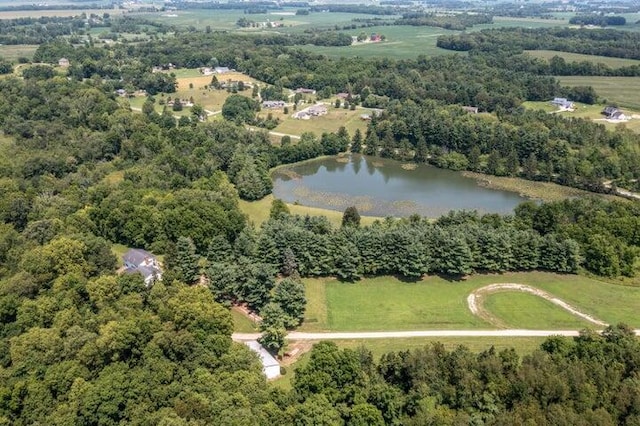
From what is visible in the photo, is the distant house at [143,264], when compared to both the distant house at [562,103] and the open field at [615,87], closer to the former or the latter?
the distant house at [562,103]

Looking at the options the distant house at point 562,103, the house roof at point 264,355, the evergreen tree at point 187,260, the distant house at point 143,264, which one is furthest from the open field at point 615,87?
the distant house at point 143,264

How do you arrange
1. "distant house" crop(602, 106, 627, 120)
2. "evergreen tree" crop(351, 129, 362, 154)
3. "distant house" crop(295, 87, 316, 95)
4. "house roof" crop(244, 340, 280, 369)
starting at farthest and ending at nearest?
1. "distant house" crop(295, 87, 316, 95)
2. "distant house" crop(602, 106, 627, 120)
3. "evergreen tree" crop(351, 129, 362, 154)
4. "house roof" crop(244, 340, 280, 369)

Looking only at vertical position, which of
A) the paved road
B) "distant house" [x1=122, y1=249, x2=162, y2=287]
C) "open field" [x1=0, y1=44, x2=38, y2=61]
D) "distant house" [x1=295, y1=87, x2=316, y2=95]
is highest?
"open field" [x1=0, y1=44, x2=38, y2=61]

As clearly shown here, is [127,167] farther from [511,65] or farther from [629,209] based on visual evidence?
[511,65]

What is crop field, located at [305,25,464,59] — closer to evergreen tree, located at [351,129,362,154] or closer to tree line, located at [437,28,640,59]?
tree line, located at [437,28,640,59]

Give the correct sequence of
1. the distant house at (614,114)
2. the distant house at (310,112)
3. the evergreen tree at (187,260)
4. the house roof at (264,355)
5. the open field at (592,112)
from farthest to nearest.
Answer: the distant house at (310,112), the distant house at (614,114), the open field at (592,112), the evergreen tree at (187,260), the house roof at (264,355)

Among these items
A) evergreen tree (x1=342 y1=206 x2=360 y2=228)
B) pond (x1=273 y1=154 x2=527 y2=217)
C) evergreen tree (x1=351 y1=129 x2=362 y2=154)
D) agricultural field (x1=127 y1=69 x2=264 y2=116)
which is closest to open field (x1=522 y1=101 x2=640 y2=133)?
pond (x1=273 y1=154 x2=527 y2=217)
